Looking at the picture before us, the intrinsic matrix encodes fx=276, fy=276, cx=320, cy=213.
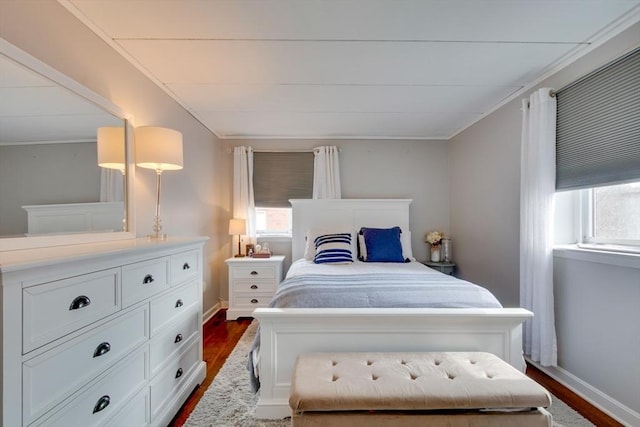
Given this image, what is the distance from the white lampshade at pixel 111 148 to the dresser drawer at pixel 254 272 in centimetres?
182

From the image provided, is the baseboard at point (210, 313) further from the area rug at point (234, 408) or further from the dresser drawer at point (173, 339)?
the dresser drawer at point (173, 339)

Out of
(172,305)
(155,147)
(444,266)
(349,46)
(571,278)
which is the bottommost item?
(444,266)

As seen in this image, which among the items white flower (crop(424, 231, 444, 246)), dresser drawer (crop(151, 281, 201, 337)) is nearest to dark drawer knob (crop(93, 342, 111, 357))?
dresser drawer (crop(151, 281, 201, 337))

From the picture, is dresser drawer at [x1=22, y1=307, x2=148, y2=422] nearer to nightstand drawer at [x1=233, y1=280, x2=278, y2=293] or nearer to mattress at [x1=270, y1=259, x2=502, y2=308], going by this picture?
mattress at [x1=270, y1=259, x2=502, y2=308]

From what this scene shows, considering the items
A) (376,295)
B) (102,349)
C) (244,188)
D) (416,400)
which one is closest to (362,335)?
(376,295)

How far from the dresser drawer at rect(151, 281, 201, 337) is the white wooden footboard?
0.52 meters

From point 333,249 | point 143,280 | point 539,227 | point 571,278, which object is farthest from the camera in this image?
point 333,249

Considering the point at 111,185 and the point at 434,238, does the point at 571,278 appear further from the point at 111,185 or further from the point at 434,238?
the point at 111,185

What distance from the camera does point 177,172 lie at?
2.63m

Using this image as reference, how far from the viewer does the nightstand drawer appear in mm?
3314

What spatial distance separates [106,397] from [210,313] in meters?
2.32

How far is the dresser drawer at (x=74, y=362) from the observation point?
0.86 metres

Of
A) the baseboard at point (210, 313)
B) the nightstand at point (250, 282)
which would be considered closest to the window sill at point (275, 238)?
the nightstand at point (250, 282)

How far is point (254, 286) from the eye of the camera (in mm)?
3326
